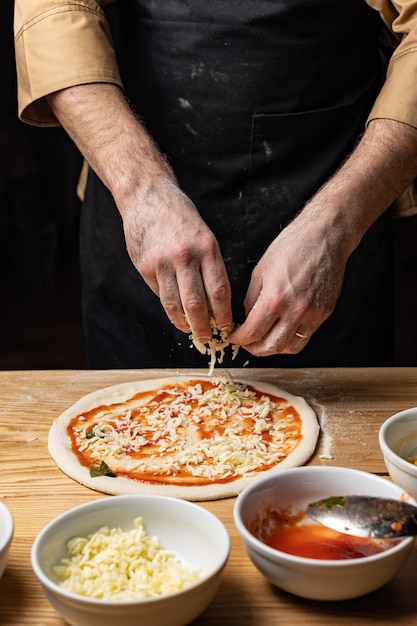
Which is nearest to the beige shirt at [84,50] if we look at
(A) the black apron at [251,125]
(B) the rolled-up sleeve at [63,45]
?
(B) the rolled-up sleeve at [63,45]

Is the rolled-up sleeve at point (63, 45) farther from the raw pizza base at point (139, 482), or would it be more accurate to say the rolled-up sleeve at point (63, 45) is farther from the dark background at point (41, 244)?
the dark background at point (41, 244)

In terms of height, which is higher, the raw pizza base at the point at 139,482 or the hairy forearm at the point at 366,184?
the hairy forearm at the point at 366,184

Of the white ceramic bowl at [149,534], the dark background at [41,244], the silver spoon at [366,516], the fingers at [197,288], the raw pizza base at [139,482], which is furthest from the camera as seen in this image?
the dark background at [41,244]

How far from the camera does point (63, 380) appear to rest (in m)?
1.99

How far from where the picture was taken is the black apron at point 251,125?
2062 mm

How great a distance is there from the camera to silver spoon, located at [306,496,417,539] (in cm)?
111

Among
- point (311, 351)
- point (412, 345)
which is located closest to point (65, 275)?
point (412, 345)

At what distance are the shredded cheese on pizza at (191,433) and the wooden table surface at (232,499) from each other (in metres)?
0.08

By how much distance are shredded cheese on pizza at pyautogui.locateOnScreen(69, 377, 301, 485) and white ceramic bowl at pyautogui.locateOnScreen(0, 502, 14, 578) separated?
400 mm

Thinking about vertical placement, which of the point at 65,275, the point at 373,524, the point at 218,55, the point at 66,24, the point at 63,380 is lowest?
the point at 65,275

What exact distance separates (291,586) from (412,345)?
370 cm

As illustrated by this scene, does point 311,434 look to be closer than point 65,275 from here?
Yes

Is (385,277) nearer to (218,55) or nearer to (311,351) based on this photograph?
(311,351)

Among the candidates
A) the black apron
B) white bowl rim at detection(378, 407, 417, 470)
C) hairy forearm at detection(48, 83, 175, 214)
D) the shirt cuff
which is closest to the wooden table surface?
white bowl rim at detection(378, 407, 417, 470)
